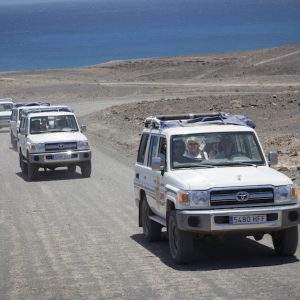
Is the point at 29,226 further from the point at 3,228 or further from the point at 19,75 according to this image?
the point at 19,75

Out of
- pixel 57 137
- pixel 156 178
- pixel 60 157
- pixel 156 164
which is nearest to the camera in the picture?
pixel 156 164

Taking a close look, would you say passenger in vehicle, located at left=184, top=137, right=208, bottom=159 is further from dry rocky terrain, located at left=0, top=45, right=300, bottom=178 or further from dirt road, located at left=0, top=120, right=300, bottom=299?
dry rocky terrain, located at left=0, top=45, right=300, bottom=178

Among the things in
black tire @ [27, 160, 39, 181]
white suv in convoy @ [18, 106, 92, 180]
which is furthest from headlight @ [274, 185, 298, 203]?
black tire @ [27, 160, 39, 181]

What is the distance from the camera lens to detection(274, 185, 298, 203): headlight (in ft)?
40.8

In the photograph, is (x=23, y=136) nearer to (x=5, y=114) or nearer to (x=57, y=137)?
(x=57, y=137)

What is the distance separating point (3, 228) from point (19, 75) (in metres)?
67.4

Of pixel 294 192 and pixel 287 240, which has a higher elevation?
pixel 294 192

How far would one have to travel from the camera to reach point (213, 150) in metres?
13.5

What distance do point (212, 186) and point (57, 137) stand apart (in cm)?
1435

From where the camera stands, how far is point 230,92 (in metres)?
60.0

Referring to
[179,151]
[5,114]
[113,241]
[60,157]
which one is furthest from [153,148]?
[5,114]

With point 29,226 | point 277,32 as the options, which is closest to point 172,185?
point 29,226

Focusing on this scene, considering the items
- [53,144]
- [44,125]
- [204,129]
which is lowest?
[53,144]

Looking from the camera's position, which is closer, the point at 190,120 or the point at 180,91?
the point at 190,120
